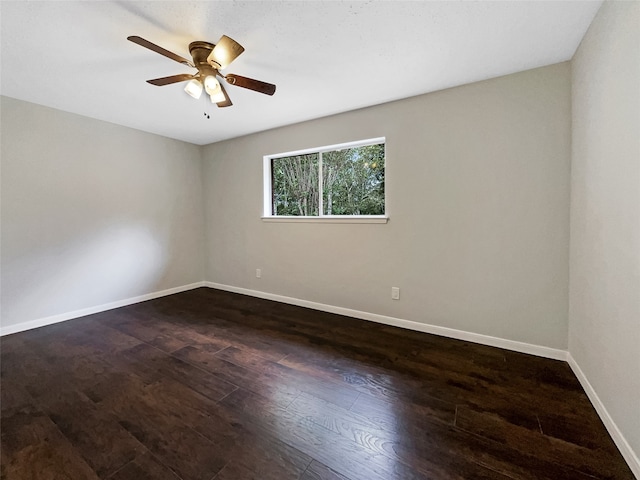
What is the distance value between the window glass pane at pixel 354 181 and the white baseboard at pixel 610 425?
1.98 m

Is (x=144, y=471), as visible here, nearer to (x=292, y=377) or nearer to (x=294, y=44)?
(x=292, y=377)

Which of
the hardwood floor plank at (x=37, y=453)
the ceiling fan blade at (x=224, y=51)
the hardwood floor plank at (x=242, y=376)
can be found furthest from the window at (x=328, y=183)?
the hardwood floor plank at (x=37, y=453)

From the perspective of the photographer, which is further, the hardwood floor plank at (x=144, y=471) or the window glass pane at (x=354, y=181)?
the window glass pane at (x=354, y=181)

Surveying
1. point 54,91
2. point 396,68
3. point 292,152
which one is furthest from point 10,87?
point 396,68

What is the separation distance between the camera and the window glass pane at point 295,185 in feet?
11.4

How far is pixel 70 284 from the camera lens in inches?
121

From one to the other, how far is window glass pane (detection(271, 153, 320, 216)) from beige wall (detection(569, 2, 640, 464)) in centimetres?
244

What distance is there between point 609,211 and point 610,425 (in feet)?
3.64

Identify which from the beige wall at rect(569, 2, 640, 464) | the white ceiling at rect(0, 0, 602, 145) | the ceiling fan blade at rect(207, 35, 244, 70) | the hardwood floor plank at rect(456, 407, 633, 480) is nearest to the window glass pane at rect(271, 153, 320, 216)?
the white ceiling at rect(0, 0, 602, 145)

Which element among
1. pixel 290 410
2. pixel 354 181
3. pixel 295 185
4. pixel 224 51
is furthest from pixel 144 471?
pixel 295 185

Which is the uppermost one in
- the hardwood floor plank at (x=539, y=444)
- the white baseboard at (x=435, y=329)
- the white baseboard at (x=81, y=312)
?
the white baseboard at (x=81, y=312)

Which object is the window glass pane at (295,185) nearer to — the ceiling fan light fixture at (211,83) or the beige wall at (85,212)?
the beige wall at (85,212)

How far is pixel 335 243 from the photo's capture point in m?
3.18

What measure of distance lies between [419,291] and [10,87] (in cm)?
425
